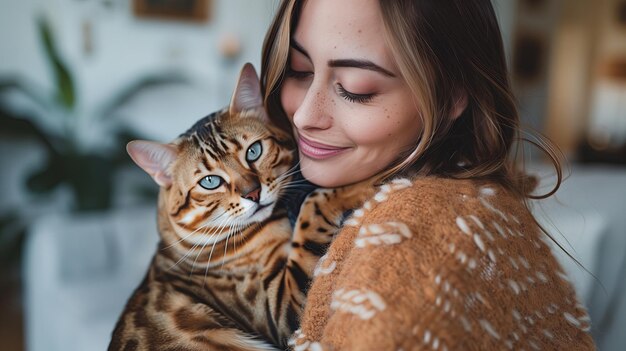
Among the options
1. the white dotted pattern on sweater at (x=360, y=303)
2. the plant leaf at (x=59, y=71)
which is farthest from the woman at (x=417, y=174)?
the plant leaf at (x=59, y=71)

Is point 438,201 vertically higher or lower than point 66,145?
higher

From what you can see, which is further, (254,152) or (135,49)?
(135,49)

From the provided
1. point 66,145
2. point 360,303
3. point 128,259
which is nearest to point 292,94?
point 360,303

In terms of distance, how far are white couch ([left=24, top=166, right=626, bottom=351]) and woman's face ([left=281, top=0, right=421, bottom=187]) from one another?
1.00 metres

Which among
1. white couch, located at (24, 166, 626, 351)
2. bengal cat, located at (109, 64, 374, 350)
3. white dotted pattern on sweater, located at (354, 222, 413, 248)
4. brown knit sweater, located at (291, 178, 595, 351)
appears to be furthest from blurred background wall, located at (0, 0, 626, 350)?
white dotted pattern on sweater, located at (354, 222, 413, 248)

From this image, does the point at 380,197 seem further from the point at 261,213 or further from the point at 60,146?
the point at 60,146

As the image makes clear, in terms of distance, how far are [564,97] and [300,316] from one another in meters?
7.90

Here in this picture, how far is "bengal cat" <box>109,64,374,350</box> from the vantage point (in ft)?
2.20

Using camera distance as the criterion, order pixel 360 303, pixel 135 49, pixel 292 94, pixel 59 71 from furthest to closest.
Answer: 1. pixel 135 49
2. pixel 59 71
3. pixel 292 94
4. pixel 360 303

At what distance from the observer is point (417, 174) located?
2.41 feet

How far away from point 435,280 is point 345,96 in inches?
11.4

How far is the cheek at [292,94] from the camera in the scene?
765 millimetres

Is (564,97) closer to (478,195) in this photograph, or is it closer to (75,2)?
(75,2)

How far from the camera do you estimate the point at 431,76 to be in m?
0.69
